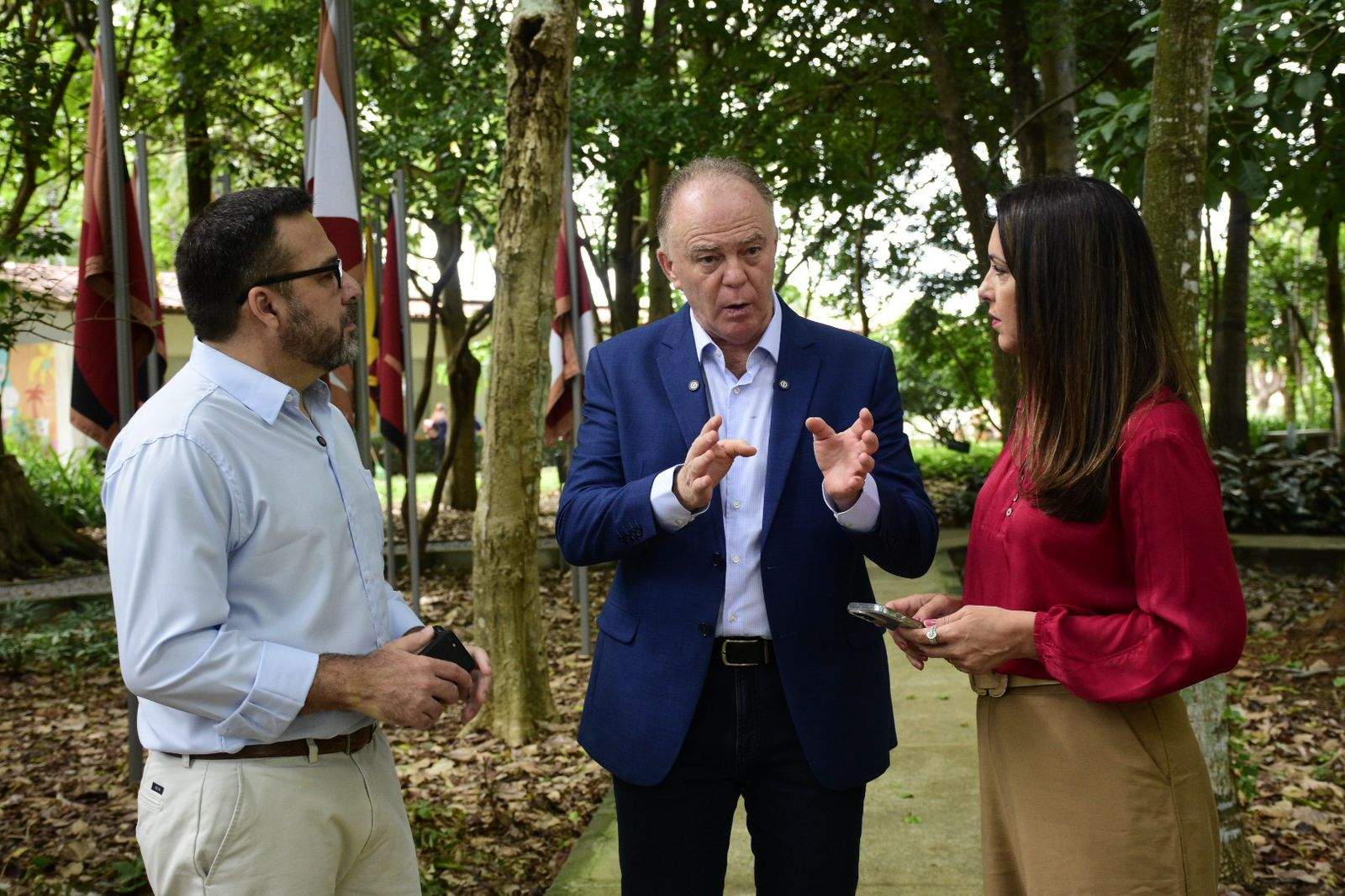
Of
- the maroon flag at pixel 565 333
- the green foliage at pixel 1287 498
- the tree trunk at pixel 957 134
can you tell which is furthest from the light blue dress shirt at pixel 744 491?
the green foliage at pixel 1287 498

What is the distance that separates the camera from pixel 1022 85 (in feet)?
34.9

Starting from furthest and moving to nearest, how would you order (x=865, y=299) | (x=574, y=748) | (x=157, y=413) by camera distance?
1. (x=865, y=299)
2. (x=574, y=748)
3. (x=157, y=413)

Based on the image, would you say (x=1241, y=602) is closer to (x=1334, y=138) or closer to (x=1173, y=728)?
(x=1173, y=728)

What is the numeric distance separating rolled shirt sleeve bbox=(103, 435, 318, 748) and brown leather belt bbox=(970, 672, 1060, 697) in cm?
121

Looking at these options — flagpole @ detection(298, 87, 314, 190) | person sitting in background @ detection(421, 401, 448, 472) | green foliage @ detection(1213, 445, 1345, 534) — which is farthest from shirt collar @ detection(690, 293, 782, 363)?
person sitting in background @ detection(421, 401, 448, 472)

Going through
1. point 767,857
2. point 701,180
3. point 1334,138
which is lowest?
point 767,857

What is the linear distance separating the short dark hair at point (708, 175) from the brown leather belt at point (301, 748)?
4.04 feet

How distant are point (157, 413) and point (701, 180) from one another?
1.20 meters

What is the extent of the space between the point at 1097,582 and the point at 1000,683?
0.87ft

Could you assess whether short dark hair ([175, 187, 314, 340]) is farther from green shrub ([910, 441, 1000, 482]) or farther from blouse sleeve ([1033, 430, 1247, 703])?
green shrub ([910, 441, 1000, 482])

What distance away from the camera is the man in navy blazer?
8.09 ft

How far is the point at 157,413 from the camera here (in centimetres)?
Result: 207

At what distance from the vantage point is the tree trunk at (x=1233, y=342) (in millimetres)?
13352

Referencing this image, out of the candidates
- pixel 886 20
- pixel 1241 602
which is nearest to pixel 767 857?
pixel 1241 602
